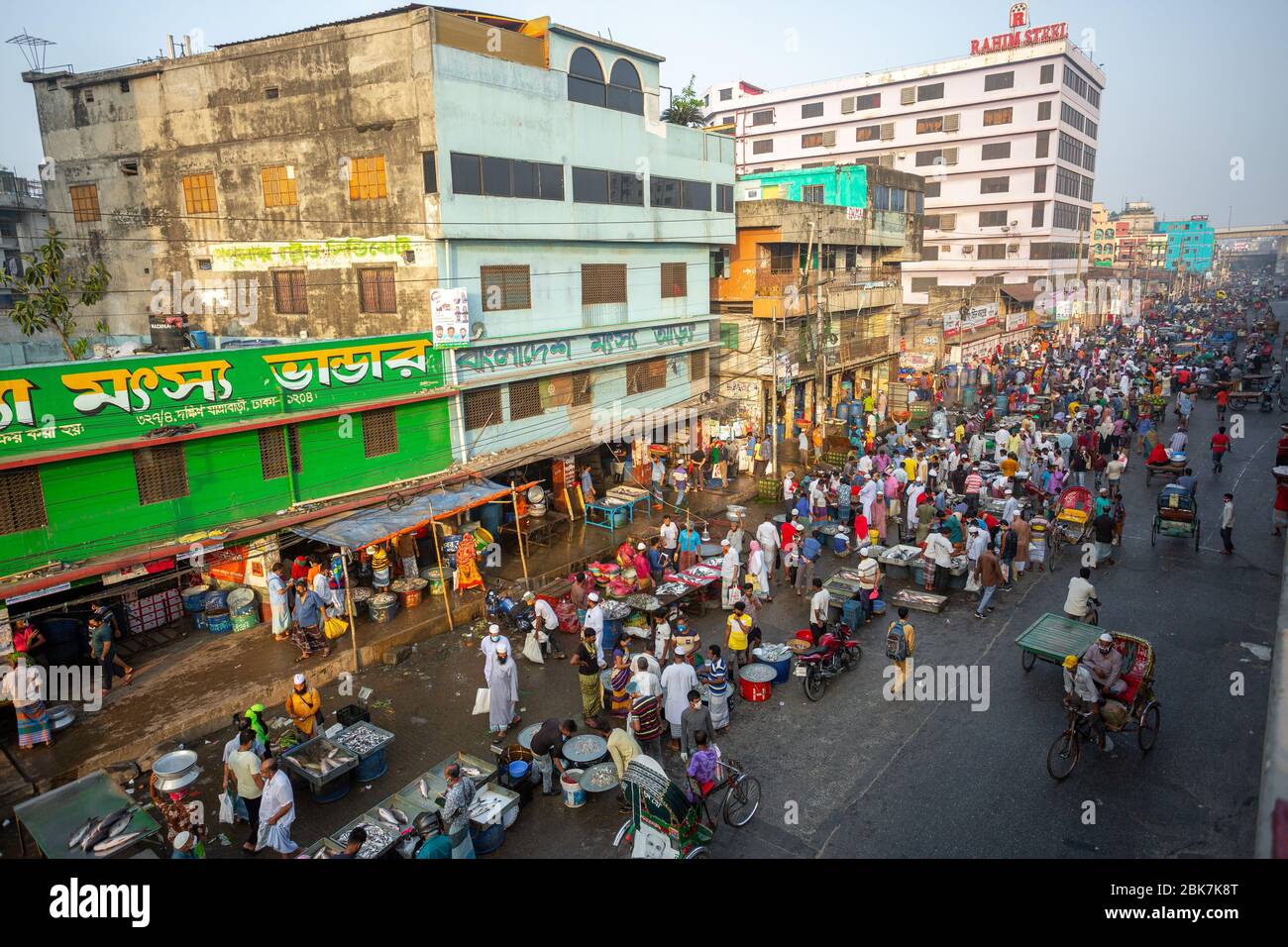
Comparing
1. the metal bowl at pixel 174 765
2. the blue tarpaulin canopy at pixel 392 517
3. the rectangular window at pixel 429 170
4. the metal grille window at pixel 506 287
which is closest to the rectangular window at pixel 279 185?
the rectangular window at pixel 429 170

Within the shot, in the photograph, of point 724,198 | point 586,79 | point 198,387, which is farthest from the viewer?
point 724,198

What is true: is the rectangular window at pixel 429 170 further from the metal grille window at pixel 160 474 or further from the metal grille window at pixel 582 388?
the metal grille window at pixel 160 474

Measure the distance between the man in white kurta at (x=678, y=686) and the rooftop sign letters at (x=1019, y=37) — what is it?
65.5 meters

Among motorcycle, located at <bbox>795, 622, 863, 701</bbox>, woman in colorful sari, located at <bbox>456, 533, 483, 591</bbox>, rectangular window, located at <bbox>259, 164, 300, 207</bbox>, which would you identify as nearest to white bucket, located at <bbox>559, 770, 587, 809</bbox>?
motorcycle, located at <bbox>795, 622, 863, 701</bbox>

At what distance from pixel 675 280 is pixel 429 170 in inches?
407

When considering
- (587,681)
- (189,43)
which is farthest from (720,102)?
(587,681)

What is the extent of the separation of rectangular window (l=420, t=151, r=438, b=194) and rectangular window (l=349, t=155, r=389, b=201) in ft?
3.93

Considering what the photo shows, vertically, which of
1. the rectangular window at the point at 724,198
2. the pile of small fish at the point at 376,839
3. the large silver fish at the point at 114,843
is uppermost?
the rectangular window at the point at 724,198

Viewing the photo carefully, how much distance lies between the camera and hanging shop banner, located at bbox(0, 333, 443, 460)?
1248 centimetres

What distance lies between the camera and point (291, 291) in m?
20.3

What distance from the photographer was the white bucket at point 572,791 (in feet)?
34.2

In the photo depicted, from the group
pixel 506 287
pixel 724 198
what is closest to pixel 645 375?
pixel 506 287

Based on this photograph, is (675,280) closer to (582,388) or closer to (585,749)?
(582,388)
